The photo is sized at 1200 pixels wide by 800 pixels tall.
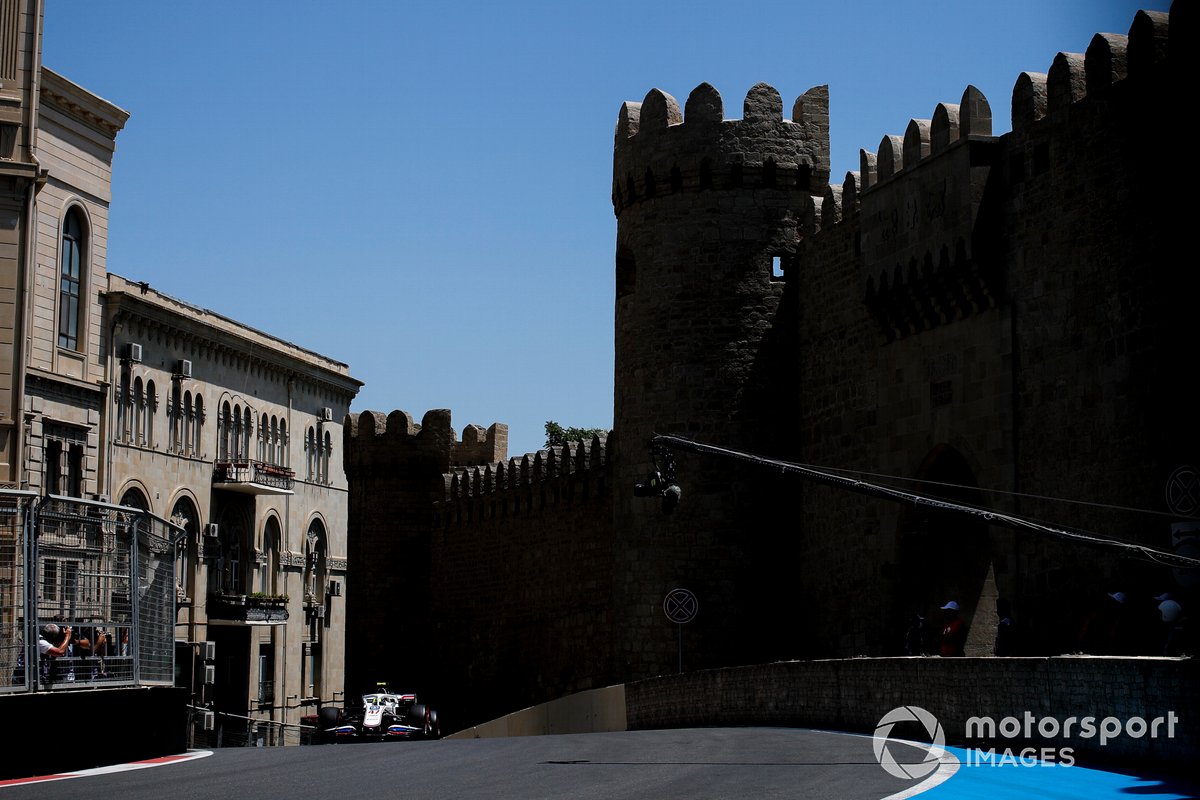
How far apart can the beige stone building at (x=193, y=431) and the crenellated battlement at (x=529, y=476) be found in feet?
23.1

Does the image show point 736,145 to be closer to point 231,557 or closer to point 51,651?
point 51,651

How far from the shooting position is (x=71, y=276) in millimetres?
34281

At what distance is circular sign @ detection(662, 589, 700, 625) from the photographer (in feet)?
84.2

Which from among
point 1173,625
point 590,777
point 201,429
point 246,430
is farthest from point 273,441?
point 590,777

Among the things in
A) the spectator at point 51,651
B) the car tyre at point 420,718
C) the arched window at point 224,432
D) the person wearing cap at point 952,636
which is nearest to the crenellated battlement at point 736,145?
the person wearing cap at point 952,636

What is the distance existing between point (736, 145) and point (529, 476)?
397 inches

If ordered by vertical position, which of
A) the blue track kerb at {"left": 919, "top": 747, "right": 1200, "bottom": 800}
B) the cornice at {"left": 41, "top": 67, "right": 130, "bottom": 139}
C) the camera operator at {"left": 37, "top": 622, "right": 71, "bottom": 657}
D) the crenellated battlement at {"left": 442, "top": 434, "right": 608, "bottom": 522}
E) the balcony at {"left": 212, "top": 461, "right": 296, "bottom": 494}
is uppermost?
the cornice at {"left": 41, "top": 67, "right": 130, "bottom": 139}

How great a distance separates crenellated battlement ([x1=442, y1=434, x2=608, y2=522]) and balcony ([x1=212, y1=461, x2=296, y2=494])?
38.3ft

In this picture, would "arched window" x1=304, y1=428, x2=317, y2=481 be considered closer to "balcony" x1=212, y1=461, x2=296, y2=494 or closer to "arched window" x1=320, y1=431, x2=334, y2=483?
"arched window" x1=320, y1=431, x2=334, y2=483

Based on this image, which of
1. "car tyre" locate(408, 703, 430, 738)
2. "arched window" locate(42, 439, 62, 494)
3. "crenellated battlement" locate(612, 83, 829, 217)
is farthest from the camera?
"arched window" locate(42, 439, 62, 494)

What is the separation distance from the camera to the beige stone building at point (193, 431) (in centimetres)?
3347

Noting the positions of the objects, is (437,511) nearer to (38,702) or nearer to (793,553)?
(793,553)

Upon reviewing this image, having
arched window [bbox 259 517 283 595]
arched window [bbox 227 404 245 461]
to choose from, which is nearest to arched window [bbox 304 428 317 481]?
arched window [bbox 259 517 283 595]

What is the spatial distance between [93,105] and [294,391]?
21.1 m
